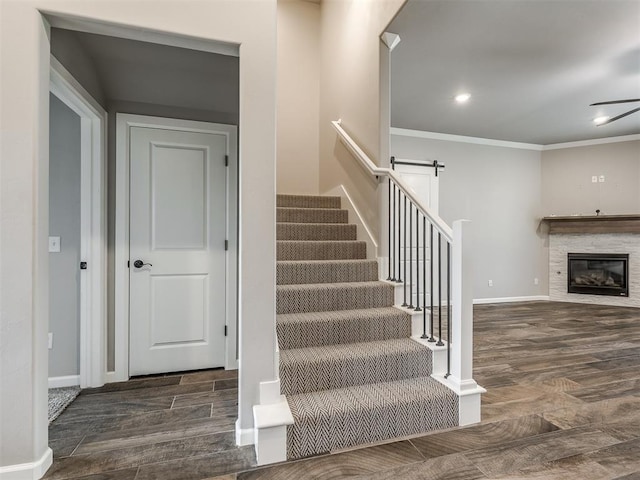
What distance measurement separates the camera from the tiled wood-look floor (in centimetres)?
153

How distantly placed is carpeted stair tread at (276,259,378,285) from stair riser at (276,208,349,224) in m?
0.70

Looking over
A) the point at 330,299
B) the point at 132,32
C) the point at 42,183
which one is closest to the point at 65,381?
the point at 42,183

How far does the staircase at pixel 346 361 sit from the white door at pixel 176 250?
65 cm

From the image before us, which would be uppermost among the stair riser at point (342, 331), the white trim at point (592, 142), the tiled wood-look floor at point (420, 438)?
the white trim at point (592, 142)

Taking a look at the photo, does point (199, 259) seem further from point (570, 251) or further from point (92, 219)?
point (570, 251)

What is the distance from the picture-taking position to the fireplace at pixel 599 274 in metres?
5.27

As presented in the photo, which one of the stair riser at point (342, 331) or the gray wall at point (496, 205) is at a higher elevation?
the gray wall at point (496, 205)

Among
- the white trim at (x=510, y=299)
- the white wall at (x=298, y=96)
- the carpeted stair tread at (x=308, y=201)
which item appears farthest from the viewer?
the white trim at (x=510, y=299)

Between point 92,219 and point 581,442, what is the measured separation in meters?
3.36

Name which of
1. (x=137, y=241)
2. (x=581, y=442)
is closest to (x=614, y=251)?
(x=581, y=442)

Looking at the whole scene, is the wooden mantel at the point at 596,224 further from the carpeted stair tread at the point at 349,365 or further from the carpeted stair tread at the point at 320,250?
the carpeted stair tread at the point at 349,365

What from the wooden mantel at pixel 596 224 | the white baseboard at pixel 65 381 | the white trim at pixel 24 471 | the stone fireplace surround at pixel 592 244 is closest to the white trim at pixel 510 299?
the stone fireplace surround at pixel 592 244

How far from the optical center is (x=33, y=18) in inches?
57.4

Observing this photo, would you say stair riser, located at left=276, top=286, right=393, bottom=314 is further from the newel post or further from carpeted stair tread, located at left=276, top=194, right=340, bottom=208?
carpeted stair tread, located at left=276, top=194, right=340, bottom=208
